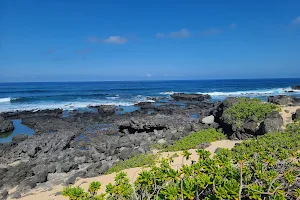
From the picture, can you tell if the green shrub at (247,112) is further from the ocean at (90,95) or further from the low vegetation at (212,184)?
the ocean at (90,95)

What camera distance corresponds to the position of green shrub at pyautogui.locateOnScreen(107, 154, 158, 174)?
1010cm

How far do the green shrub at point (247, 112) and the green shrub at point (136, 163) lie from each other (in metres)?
5.21

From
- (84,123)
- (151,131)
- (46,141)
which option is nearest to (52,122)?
(84,123)

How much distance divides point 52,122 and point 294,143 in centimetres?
2019

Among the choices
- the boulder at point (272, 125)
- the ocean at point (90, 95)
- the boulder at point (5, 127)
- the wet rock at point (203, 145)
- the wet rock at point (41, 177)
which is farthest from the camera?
the ocean at point (90, 95)

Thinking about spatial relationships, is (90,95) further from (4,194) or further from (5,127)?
(4,194)

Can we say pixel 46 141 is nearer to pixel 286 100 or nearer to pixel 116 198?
pixel 116 198

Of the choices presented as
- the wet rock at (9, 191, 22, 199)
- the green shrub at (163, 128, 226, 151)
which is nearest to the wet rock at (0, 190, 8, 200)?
the wet rock at (9, 191, 22, 199)

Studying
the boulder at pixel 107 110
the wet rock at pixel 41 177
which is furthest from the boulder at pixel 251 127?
the boulder at pixel 107 110

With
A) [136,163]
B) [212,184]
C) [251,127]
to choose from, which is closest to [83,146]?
[136,163]

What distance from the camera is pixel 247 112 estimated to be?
12.9 metres

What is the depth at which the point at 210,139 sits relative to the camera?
500 inches

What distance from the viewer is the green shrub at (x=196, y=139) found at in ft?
39.5

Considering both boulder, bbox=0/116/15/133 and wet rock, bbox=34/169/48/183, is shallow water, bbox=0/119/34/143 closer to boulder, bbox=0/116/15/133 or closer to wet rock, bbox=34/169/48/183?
boulder, bbox=0/116/15/133
